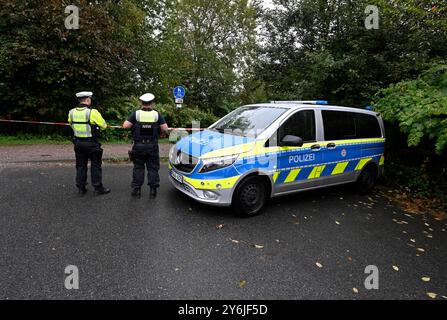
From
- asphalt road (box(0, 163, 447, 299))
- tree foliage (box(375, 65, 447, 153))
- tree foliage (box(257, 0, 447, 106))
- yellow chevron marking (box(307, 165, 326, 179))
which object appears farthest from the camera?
tree foliage (box(257, 0, 447, 106))

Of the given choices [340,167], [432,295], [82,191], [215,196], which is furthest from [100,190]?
[432,295]

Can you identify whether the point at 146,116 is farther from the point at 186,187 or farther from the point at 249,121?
the point at 249,121

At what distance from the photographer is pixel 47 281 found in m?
2.65

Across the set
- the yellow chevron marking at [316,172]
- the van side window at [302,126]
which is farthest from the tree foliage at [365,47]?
the yellow chevron marking at [316,172]

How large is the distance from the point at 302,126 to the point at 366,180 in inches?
92.2

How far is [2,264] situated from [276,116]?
407 cm

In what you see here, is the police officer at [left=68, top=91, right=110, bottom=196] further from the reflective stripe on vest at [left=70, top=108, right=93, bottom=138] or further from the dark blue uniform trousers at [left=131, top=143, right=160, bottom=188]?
the dark blue uniform trousers at [left=131, top=143, right=160, bottom=188]

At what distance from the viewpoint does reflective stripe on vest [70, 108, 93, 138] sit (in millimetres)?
4578

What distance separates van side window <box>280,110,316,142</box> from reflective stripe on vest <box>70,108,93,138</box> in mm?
3243

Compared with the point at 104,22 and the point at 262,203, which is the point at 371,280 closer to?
the point at 262,203

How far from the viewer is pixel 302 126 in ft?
15.5

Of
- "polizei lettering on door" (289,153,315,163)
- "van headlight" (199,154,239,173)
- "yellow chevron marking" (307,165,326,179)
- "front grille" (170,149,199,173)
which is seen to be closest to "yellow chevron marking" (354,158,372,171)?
"yellow chevron marking" (307,165,326,179)

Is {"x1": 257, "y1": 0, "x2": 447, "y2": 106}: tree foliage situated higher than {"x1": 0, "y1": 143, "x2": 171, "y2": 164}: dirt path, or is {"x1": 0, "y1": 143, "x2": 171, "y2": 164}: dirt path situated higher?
{"x1": 257, "y1": 0, "x2": 447, "y2": 106}: tree foliage

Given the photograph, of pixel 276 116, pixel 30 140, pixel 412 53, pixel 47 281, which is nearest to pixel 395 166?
pixel 412 53
